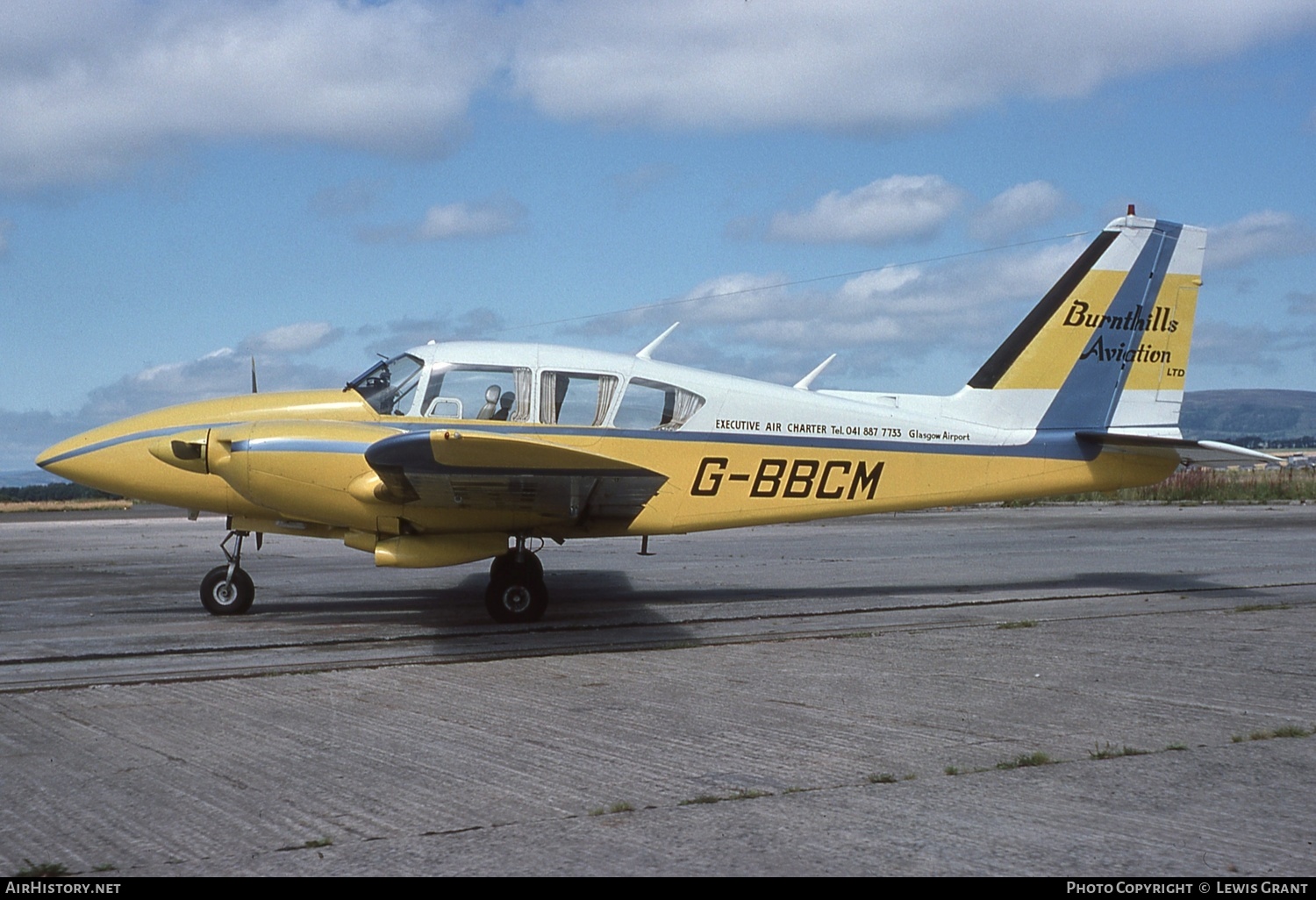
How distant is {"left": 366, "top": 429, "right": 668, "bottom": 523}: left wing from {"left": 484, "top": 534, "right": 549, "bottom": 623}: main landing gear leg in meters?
0.63

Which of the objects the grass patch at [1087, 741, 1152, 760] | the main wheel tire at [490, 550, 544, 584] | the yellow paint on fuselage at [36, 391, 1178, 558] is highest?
the yellow paint on fuselage at [36, 391, 1178, 558]

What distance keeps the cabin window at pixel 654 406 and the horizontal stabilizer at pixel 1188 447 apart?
14.8 feet

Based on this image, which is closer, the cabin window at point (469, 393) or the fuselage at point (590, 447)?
the fuselage at point (590, 447)

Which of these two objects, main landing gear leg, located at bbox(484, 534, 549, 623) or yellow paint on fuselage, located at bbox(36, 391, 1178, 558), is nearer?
yellow paint on fuselage, located at bbox(36, 391, 1178, 558)

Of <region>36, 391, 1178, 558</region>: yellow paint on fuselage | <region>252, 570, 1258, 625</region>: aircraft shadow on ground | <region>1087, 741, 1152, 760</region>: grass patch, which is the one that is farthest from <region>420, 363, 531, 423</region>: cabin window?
<region>1087, 741, 1152, 760</region>: grass patch

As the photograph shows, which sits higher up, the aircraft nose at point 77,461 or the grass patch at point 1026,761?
the aircraft nose at point 77,461

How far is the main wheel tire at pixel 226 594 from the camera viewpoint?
36.5ft

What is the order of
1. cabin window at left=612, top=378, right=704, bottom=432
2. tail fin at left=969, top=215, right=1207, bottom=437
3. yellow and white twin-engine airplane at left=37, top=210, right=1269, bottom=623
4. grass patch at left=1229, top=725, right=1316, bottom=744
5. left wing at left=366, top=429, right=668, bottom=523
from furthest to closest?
tail fin at left=969, top=215, right=1207, bottom=437
cabin window at left=612, top=378, right=704, bottom=432
yellow and white twin-engine airplane at left=37, top=210, right=1269, bottom=623
left wing at left=366, top=429, right=668, bottom=523
grass patch at left=1229, top=725, right=1316, bottom=744

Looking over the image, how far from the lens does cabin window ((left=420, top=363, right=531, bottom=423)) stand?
10703 mm

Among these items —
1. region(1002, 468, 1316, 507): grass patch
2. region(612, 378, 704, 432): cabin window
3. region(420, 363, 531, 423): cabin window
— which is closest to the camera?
region(420, 363, 531, 423): cabin window

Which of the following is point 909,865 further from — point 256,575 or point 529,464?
point 256,575

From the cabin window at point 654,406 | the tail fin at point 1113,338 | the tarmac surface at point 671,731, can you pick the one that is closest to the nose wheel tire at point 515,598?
the tarmac surface at point 671,731

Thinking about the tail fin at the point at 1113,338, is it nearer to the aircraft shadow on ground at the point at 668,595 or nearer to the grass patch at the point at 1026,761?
the aircraft shadow on ground at the point at 668,595

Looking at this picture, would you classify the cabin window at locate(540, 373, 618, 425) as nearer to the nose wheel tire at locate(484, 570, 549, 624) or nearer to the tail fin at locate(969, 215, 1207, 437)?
Result: the nose wheel tire at locate(484, 570, 549, 624)
